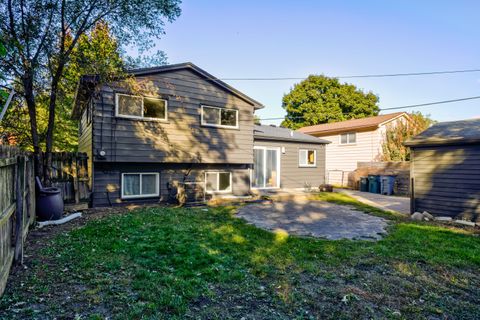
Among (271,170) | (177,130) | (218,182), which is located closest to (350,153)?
(271,170)

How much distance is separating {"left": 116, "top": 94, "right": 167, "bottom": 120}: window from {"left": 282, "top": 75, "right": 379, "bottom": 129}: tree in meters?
27.5

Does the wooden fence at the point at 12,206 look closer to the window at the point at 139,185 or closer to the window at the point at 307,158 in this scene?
the window at the point at 139,185

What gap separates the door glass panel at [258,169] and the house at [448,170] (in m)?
7.38

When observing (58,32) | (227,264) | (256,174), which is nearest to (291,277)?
(227,264)

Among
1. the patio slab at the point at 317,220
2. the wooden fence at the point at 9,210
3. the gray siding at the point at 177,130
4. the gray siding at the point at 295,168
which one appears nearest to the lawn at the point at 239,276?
the wooden fence at the point at 9,210

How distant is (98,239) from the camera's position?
17.5 feet

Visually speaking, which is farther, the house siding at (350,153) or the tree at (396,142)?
the house siding at (350,153)

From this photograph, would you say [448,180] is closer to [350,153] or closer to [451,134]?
[451,134]

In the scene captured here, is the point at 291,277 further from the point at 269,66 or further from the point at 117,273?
the point at 269,66

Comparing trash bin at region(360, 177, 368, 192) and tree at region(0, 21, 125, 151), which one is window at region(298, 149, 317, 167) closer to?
trash bin at region(360, 177, 368, 192)

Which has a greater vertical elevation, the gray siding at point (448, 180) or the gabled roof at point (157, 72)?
the gabled roof at point (157, 72)

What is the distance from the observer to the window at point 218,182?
11.8m

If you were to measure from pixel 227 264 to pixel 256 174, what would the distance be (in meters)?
10.8

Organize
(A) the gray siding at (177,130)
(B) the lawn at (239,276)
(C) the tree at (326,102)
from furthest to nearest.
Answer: (C) the tree at (326,102) < (A) the gray siding at (177,130) < (B) the lawn at (239,276)
